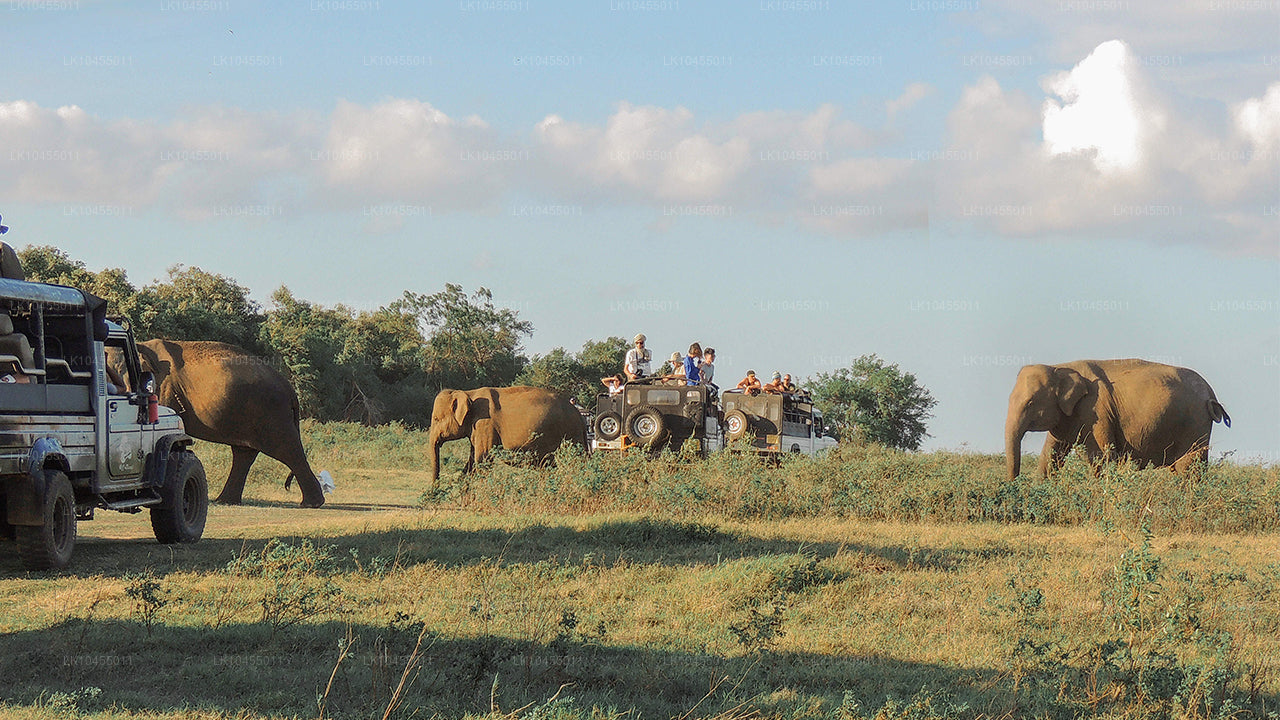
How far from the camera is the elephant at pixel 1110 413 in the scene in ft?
72.6

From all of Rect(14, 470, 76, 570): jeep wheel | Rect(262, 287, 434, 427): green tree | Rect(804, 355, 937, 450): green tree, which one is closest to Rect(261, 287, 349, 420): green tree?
Rect(262, 287, 434, 427): green tree

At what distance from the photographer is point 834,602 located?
1015cm

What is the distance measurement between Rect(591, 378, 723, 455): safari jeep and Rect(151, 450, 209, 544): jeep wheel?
9.90 metres

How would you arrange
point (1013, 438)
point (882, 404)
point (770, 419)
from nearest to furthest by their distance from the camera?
1. point (1013, 438)
2. point (770, 419)
3. point (882, 404)

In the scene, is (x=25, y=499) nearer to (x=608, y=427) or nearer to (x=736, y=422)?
(x=608, y=427)

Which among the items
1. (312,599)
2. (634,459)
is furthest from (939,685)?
(634,459)

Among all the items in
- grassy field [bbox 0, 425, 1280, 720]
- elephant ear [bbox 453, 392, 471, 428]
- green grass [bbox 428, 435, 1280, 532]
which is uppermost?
elephant ear [bbox 453, 392, 471, 428]

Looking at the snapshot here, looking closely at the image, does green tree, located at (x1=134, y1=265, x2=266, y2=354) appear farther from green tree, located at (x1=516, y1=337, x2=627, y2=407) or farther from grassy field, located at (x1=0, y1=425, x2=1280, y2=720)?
grassy field, located at (x1=0, y1=425, x2=1280, y2=720)

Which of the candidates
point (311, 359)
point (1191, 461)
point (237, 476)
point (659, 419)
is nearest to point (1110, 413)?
point (1191, 461)

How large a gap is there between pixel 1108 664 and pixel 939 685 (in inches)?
39.3

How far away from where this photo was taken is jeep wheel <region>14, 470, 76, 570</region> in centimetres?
1081

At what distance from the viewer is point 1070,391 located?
72.8ft

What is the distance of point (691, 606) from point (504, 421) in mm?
12610

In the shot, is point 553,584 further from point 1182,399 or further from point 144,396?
point 1182,399
